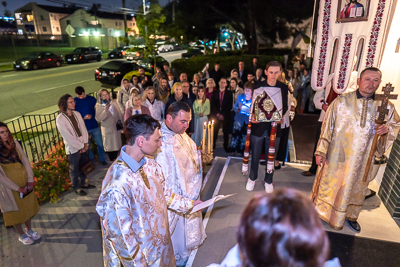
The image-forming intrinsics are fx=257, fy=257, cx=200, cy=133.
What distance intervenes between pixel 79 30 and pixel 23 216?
55.0 metres

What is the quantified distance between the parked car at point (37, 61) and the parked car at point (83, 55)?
2189 mm

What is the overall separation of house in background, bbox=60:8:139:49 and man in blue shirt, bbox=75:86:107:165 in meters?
29.9

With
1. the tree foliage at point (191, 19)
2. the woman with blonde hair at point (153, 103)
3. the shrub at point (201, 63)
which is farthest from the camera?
the tree foliage at point (191, 19)

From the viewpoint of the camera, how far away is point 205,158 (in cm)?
446

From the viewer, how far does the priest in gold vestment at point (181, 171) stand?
2.77 meters

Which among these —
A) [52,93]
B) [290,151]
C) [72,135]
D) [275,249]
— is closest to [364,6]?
[290,151]

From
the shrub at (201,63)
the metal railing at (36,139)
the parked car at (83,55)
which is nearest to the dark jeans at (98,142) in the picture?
the metal railing at (36,139)

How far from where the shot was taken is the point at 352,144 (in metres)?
3.24

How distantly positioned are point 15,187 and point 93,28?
54128 mm

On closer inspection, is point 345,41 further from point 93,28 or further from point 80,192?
point 93,28

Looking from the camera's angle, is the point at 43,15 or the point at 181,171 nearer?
the point at 181,171

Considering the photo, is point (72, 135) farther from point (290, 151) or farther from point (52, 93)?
point (52, 93)

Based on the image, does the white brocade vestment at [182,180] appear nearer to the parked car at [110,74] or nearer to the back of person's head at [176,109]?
the back of person's head at [176,109]

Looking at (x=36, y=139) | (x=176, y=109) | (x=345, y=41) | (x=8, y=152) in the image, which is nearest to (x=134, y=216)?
(x=176, y=109)
